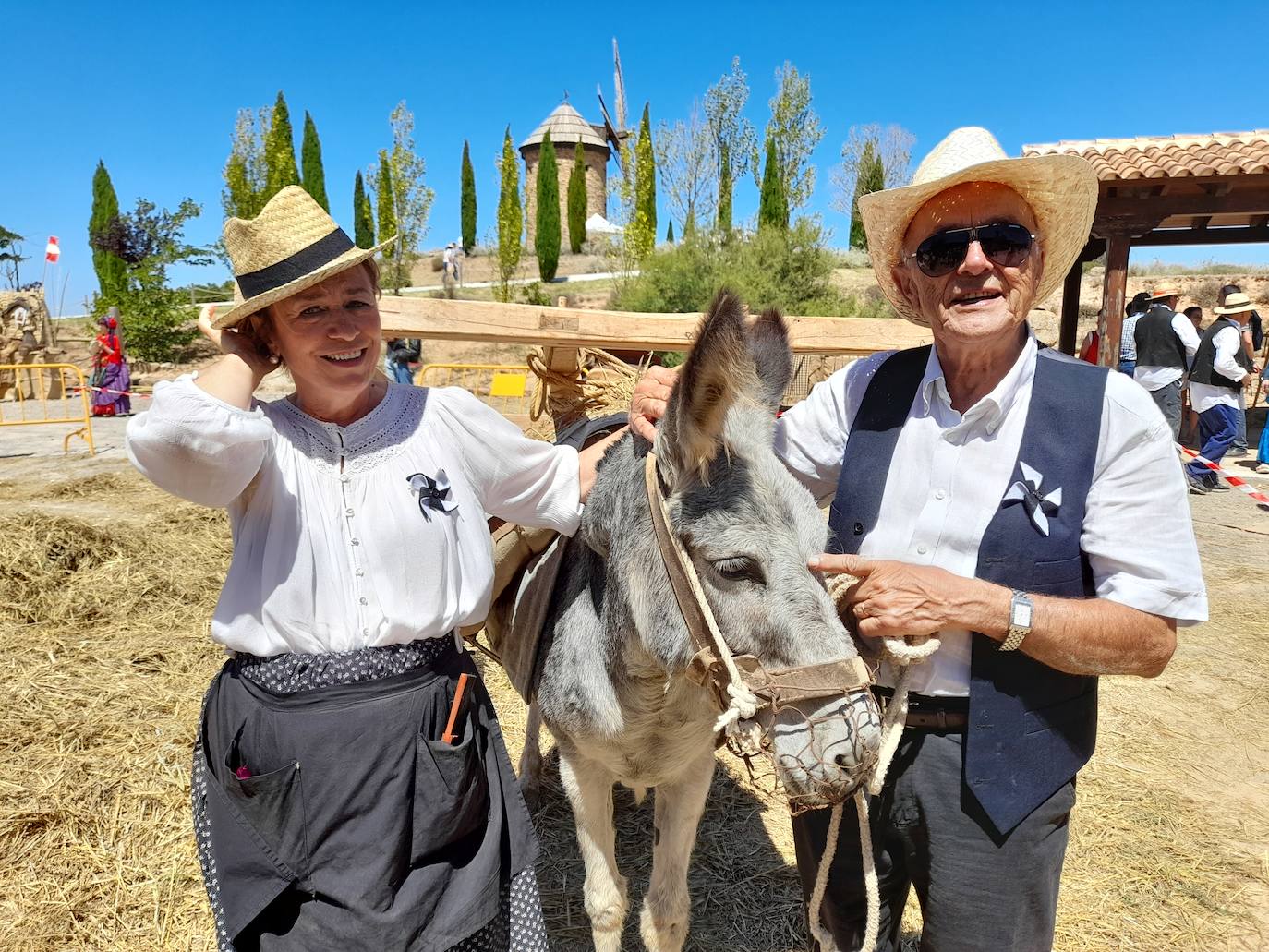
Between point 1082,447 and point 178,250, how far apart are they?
2921 centimetres

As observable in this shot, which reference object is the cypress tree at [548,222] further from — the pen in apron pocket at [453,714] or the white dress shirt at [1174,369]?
the pen in apron pocket at [453,714]

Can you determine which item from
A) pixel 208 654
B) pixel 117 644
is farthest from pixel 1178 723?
pixel 117 644

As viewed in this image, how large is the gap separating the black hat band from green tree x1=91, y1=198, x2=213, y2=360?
973 inches

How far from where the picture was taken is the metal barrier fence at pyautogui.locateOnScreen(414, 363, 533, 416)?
19.1 feet

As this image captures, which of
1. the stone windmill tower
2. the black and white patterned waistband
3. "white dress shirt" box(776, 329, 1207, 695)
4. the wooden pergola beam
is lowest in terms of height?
the black and white patterned waistband

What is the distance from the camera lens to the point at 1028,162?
164 centimetres

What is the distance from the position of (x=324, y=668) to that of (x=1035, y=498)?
5.02ft

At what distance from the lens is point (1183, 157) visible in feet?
29.7

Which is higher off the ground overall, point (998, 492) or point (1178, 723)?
point (998, 492)

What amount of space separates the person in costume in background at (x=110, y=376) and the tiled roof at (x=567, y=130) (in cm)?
3571

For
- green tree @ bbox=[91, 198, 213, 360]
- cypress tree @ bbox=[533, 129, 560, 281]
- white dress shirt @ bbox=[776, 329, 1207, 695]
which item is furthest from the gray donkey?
cypress tree @ bbox=[533, 129, 560, 281]

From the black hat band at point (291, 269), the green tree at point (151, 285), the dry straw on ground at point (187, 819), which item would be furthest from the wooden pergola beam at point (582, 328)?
the green tree at point (151, 285)

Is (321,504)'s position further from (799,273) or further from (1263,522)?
(799,273)

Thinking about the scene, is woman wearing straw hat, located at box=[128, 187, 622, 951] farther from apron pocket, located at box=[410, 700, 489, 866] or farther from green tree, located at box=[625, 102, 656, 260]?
green tree, located at box=[625, 102, 656, 260]
